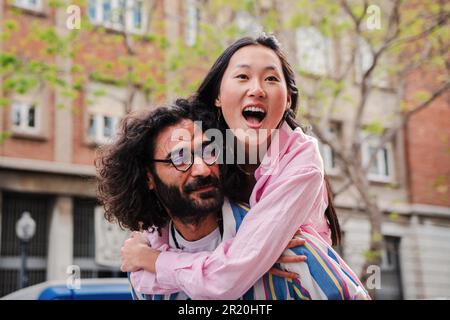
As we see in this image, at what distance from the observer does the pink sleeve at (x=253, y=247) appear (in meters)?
2.33

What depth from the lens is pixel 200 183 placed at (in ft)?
8.43

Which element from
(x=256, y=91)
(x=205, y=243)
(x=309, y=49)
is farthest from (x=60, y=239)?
(x=256, y=91)

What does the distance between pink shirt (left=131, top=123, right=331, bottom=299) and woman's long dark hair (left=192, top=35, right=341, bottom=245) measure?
4.0 inches

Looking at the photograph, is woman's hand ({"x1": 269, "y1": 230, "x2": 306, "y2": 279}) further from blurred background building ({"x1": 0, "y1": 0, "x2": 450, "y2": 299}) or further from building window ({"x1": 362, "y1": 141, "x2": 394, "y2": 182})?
building window ({"x1": 362, "y1": 141, "x2": 394, "y2": 182})

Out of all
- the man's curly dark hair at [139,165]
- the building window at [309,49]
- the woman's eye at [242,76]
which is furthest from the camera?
the building window at [309,49]

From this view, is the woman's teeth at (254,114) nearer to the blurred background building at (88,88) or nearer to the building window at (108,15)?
the blurred background building at (88,88)

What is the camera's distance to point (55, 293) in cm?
479

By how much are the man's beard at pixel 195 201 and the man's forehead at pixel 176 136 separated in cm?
16

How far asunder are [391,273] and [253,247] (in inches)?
690

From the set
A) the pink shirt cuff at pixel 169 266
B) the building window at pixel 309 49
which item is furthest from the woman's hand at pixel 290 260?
the building window at pixel 309 49

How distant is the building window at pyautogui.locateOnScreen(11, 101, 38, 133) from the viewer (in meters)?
14.9
